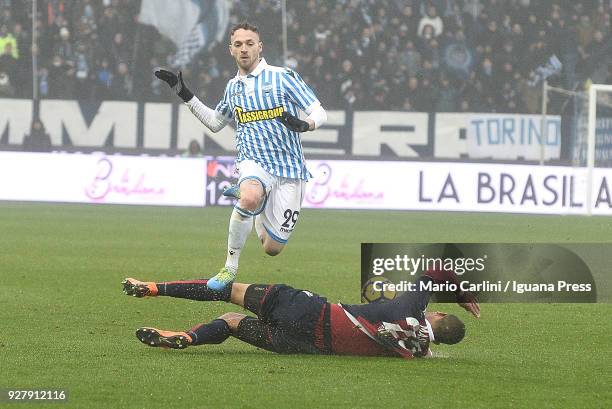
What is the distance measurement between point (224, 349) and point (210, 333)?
21.7 inches

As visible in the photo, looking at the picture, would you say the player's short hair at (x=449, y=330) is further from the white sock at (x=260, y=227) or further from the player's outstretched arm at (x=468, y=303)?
the white sock at (x=260, y=227)

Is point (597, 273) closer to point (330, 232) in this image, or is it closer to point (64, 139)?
point (330, 232)

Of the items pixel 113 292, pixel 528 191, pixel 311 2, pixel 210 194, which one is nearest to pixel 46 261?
pixel 113 292

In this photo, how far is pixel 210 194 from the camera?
2727 cm

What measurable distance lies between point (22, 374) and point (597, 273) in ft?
15.2

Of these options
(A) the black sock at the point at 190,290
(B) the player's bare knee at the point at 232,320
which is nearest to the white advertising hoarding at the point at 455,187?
(A) the black sock at the point at 190,290

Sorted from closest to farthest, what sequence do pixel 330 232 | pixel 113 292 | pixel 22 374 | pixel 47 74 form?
pixel 22 374, pixel 113 292, pixel 330 232, pixel 47 74

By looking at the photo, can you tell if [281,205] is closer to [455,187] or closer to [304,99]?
[304,99]

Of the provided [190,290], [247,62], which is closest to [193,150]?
[247,62]

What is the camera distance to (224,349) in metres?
8.61

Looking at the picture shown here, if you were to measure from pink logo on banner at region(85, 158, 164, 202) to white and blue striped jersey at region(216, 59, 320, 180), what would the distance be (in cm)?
1662

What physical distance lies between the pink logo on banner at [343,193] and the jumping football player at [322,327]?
61.6ft

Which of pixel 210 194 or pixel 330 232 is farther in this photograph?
pixel 210 194

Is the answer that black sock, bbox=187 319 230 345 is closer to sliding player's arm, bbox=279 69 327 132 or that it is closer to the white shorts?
sliding player's arm, bbox=279 69 327 132
